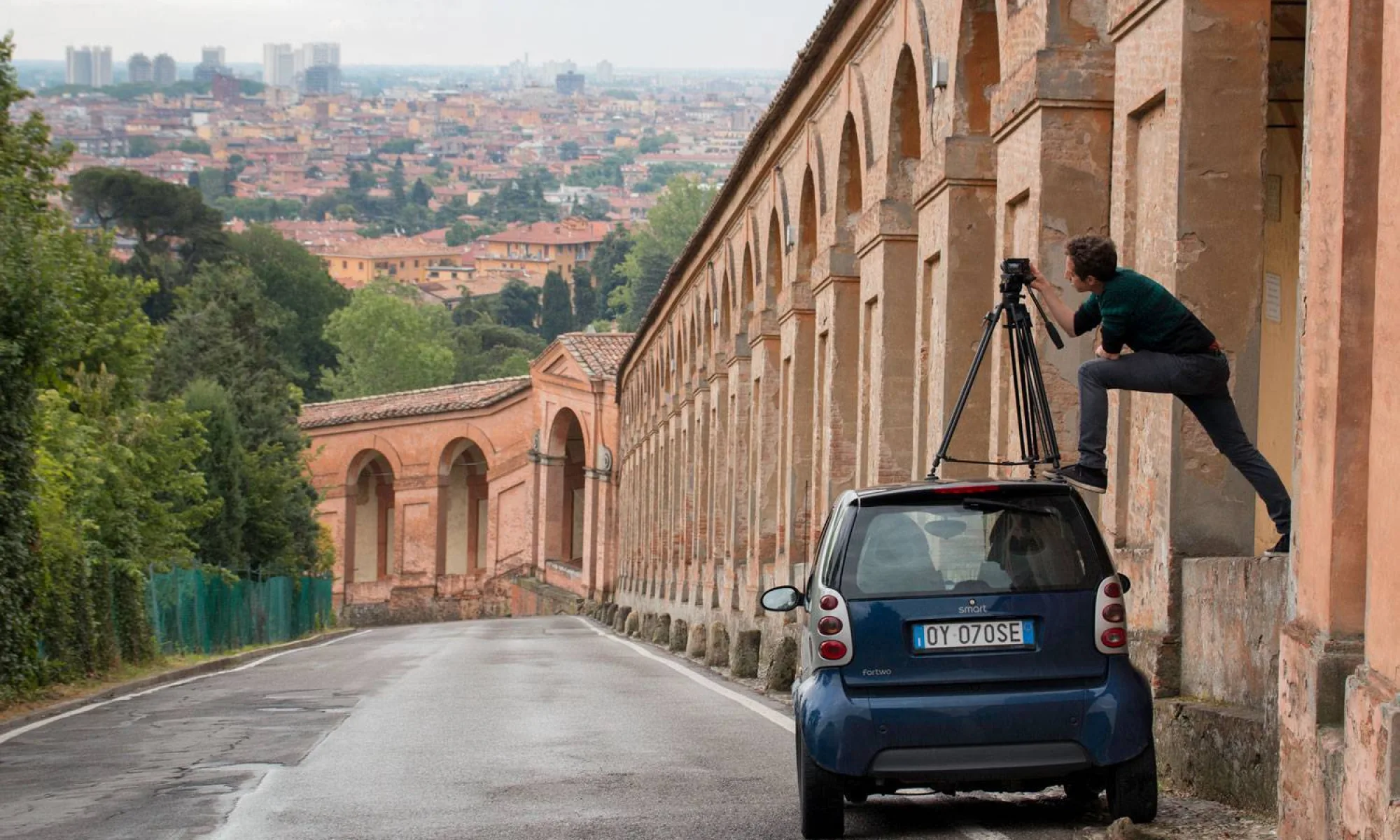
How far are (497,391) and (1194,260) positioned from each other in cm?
5930

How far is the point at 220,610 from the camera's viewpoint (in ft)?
117

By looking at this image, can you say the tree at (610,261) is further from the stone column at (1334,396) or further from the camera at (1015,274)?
the stone column at (1334,396)

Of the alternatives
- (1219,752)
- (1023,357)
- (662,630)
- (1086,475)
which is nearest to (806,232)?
(662,630)

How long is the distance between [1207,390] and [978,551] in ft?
6.87

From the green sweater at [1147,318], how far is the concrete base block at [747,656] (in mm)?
13365

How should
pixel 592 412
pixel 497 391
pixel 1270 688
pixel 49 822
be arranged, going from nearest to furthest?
pixel 1270 688 → pixel 49 822 → pixel 592 412 → pixel 497 391

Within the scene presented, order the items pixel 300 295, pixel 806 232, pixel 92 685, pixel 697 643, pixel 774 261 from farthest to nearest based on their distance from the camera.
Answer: pixel 300 295 < pixel 774 261 < pixel 697 643 < pixel 806 232 < pixel 92 685

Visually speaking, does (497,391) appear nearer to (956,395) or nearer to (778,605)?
(956,395)

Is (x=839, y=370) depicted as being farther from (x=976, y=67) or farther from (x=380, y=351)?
(x=380, y=351)

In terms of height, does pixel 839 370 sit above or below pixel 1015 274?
below

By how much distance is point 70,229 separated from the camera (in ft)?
90.5

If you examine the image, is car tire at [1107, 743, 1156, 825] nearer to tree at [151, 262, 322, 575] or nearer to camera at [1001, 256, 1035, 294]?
camera at [1001, 256, 1035, 294]

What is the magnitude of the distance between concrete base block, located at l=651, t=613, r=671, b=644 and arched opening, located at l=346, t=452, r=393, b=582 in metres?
37.5

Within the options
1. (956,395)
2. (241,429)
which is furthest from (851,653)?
(241,429)
